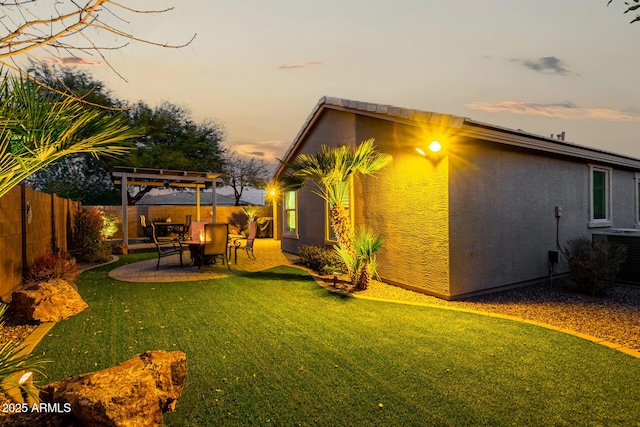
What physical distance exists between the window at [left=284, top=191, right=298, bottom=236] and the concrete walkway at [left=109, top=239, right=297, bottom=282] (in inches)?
65.5

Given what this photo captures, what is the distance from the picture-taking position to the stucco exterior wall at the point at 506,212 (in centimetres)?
658

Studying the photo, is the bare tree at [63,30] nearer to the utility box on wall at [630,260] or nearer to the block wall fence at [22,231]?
the block wall fence at [22,231]

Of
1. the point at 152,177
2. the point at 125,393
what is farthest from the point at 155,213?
the point at 125,393

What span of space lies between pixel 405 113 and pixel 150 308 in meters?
5.84

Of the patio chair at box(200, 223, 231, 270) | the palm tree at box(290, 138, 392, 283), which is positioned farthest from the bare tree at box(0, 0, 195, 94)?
the patio chair at box(200, 223, 231, 270)

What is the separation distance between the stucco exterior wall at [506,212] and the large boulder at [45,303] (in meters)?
6.44

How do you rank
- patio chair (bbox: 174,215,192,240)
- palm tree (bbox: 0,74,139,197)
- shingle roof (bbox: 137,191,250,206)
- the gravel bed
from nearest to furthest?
1. palm tree (bbox: 0,74,139,197)
2. the gravel bed
3. patio chair (bbox: 174,215,192,240)
4. shingle roof (bbox: 137,191,250,206)

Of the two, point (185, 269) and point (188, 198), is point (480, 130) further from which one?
point (188, 198)

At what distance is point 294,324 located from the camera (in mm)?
5211

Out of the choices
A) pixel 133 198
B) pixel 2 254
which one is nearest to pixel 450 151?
pixel 2 254

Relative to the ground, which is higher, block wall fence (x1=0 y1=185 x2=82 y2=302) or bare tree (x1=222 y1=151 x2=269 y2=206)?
bare tree (x1=222 y1=151 x2=269 y2=206)

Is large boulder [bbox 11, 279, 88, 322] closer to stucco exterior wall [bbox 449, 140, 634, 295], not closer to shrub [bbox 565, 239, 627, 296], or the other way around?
stucco exterior wall [bbox 449, 140, 634, 295]

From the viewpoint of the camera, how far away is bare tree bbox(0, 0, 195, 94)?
214 cm

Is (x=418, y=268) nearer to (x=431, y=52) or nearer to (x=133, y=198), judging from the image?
(x=431, y=52)
